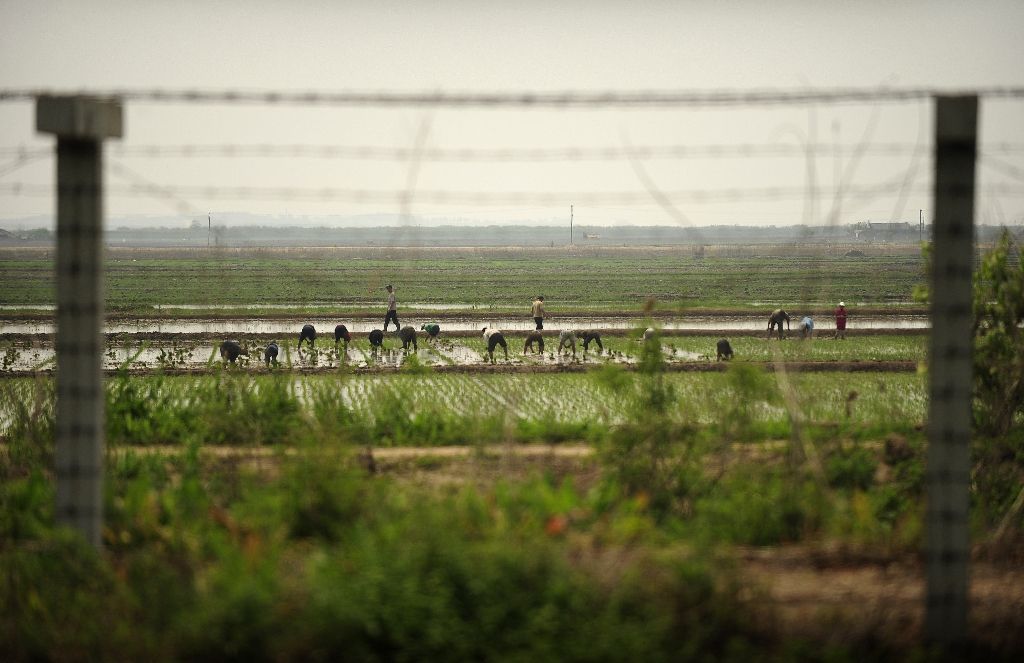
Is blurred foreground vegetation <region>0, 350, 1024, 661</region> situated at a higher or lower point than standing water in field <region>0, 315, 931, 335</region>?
lower

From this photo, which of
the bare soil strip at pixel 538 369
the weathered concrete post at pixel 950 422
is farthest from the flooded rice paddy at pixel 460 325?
the weathered concrete post at pixel 950 422

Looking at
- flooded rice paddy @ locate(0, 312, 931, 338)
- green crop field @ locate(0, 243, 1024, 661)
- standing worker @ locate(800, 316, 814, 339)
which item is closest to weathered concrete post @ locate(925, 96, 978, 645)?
green crop field @ locate(0, 243, 1024, 661)

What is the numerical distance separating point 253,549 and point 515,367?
12843 mm

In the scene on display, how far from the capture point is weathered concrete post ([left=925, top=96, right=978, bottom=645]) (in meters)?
4.54

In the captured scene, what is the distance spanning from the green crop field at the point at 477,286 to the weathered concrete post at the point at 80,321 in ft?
67.9

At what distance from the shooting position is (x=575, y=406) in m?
14.1

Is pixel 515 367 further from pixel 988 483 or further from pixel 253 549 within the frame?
pixel 253 549

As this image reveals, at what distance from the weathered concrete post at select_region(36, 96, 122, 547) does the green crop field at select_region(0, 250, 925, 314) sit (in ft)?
67.9

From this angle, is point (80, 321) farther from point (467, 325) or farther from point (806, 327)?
point (467, 325)

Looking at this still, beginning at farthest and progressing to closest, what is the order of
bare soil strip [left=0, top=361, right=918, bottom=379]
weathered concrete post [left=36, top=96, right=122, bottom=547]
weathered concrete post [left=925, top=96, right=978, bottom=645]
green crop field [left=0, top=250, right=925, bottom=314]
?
1. green crop field [left=0, top=250, right=925, bottom=314]
2. bare soil strip [left=0, top=361, right=918, bottom=379]
3. weathered concrete post [left=36, top=96, right=122, bottom=547]
4. weathered concrete post [left=925, top=96, right=978, bottom=645]

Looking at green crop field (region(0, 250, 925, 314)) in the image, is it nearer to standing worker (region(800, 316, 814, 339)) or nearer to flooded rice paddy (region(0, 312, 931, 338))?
flooded rice paddy (region(0, 312, 931, 338))

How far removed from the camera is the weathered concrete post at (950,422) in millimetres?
4543

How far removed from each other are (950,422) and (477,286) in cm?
3456

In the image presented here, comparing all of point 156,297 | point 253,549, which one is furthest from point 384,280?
point 253,549
